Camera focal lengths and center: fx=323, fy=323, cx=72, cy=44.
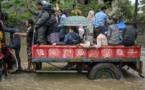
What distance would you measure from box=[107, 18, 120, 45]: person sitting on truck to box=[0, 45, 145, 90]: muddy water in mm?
1087

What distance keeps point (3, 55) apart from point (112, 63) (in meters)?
3.06

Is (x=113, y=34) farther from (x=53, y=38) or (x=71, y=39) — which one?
(x=53, y=38)

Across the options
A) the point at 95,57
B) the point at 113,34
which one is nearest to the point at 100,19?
the point at 113,34

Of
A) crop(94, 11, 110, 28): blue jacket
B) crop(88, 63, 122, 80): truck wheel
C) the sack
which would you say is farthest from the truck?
crop(94, 11, 110, 28): blue jacket

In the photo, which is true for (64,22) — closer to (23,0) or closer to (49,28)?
(49,28)

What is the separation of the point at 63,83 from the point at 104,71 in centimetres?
119

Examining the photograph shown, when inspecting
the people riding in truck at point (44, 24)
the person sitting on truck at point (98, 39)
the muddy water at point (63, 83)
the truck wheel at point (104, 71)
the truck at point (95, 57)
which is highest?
the people riding in truck at point (44, 24)

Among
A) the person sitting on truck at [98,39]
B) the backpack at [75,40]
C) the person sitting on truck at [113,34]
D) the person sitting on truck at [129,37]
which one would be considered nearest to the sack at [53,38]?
the backpack at [75,40]

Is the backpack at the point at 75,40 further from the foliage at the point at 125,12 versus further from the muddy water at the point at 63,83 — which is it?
the foliage at the point at 125,12

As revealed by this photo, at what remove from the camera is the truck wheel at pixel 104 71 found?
895cm

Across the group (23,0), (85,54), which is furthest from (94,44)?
(23,0)

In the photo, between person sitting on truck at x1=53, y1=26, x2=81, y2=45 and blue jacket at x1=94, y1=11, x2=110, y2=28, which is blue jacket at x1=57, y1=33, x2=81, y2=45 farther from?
blue jacket at x1=94, y1=11, x2=110, y2=28

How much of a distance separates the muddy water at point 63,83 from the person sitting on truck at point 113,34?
109cm

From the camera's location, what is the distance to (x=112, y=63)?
9.15m
